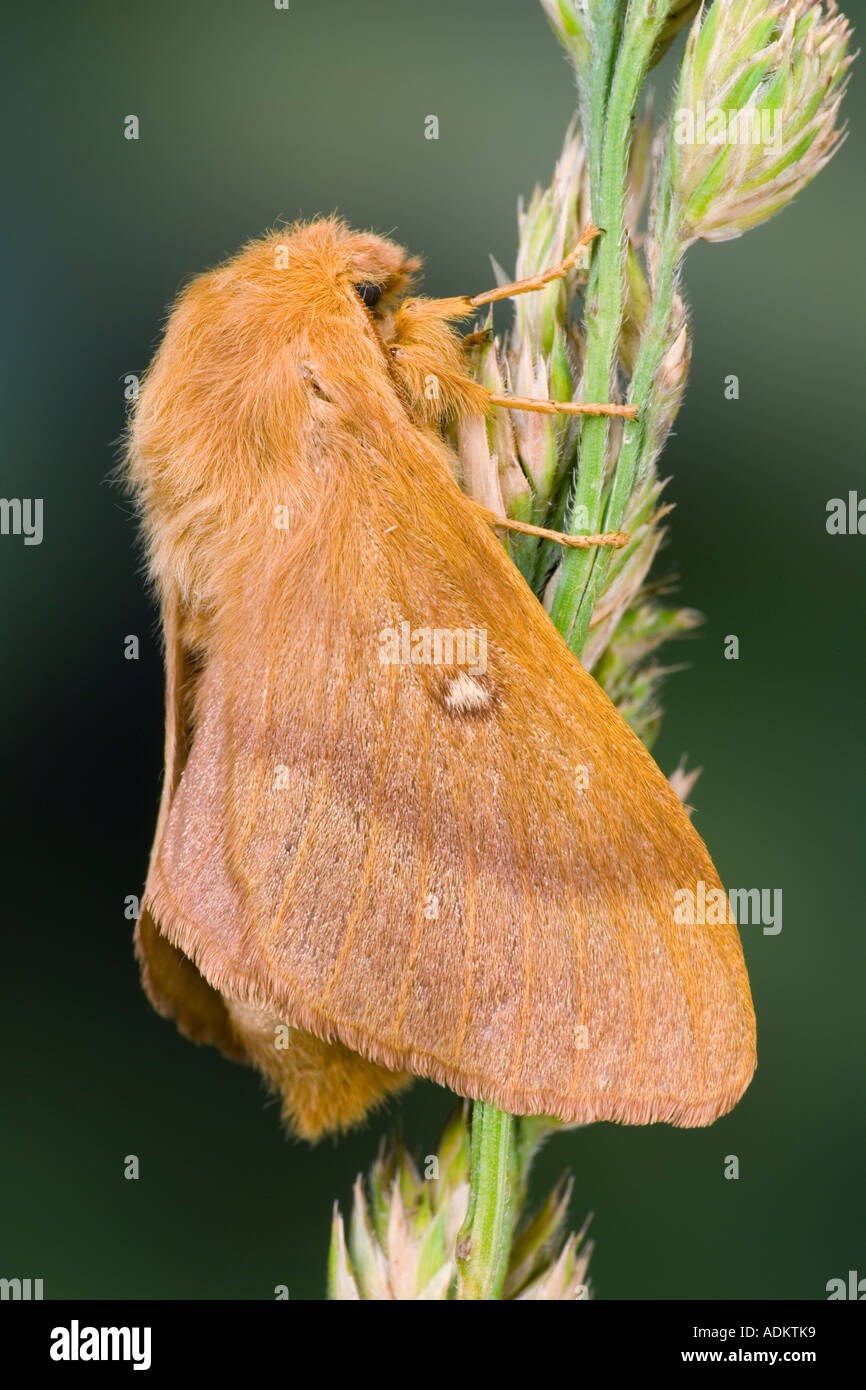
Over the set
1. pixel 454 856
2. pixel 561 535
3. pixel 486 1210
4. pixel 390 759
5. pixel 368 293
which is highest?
pixel 368 293

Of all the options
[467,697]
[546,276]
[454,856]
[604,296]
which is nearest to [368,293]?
[546,276]

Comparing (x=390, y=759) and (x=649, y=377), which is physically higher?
(x=649, y=377)

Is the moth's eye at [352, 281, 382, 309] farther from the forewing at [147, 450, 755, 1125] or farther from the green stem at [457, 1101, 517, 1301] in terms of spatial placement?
the green stem at [457, 1101, 517, 1301]

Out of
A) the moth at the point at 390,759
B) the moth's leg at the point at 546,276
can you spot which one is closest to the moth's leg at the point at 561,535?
the moth at the point at 390,759

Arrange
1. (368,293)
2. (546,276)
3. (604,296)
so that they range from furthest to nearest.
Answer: (368,293) → (546,276) → (604,296)

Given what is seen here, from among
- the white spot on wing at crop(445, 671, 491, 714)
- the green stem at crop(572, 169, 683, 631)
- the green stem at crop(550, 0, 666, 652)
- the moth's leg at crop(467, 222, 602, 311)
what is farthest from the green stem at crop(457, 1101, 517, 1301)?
the moth's leg at crop(467, 222, 602, 311)

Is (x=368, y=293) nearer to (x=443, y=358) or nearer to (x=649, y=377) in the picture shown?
(x=443, y=358)

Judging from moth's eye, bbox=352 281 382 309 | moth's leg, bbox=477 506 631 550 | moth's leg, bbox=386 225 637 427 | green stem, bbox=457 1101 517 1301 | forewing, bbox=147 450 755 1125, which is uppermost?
moth's eye, bbox=352 281 382 309

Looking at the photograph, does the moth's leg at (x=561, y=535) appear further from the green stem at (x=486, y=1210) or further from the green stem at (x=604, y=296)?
the green stem at (x=486, y=1210)
